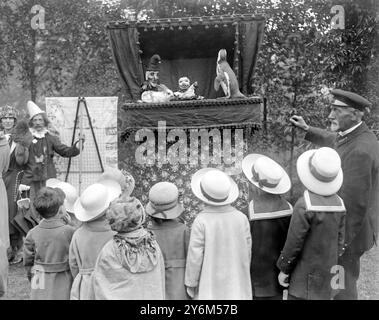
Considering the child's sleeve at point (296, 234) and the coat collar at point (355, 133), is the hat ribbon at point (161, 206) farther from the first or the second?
the coat collar at point (355, 133)

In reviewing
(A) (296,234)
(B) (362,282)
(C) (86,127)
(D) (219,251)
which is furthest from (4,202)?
(B) (362,282)

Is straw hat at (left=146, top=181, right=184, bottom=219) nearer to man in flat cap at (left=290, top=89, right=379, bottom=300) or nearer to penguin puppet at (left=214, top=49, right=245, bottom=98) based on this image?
man in flat cap at (left=290, top=89, right=379, bottom=300)

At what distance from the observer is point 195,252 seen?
10.9 feet

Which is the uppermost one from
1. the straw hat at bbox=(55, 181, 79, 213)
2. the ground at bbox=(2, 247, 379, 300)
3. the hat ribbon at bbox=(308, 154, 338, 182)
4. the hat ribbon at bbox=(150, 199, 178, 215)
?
the hat ribbon at bbox=(308, 154, 338, 182)

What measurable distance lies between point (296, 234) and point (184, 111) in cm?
304

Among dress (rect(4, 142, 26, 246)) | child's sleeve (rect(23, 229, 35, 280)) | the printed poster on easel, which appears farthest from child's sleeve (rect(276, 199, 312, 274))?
the printed poster on easel

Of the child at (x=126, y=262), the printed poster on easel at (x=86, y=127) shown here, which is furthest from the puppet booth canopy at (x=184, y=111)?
the child at (x=126, y=262)

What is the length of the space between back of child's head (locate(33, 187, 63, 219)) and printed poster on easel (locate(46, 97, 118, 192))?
11.2ft

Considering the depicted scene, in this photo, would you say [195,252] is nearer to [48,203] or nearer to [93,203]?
[93,203]

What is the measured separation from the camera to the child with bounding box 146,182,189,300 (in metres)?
3.43

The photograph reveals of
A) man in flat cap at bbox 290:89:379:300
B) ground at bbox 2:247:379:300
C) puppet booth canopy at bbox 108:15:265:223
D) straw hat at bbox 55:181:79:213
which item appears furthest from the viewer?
puppet booth canopy at bbox 108:15:265:223

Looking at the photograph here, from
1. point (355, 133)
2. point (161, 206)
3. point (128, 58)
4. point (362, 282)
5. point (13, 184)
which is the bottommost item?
point (362, 282)

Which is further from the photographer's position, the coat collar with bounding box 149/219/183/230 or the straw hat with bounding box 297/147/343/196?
the coat collar with bounding box 149/219/183/230

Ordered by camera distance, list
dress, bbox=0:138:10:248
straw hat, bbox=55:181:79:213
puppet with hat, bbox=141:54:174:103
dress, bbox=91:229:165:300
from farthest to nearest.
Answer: puppet with hat, bbox=141:54:174:103
dress, bbox=0:138:10:248
straw hat, bbox=55:181:79:213
dress, bbox=91:229:165:300
